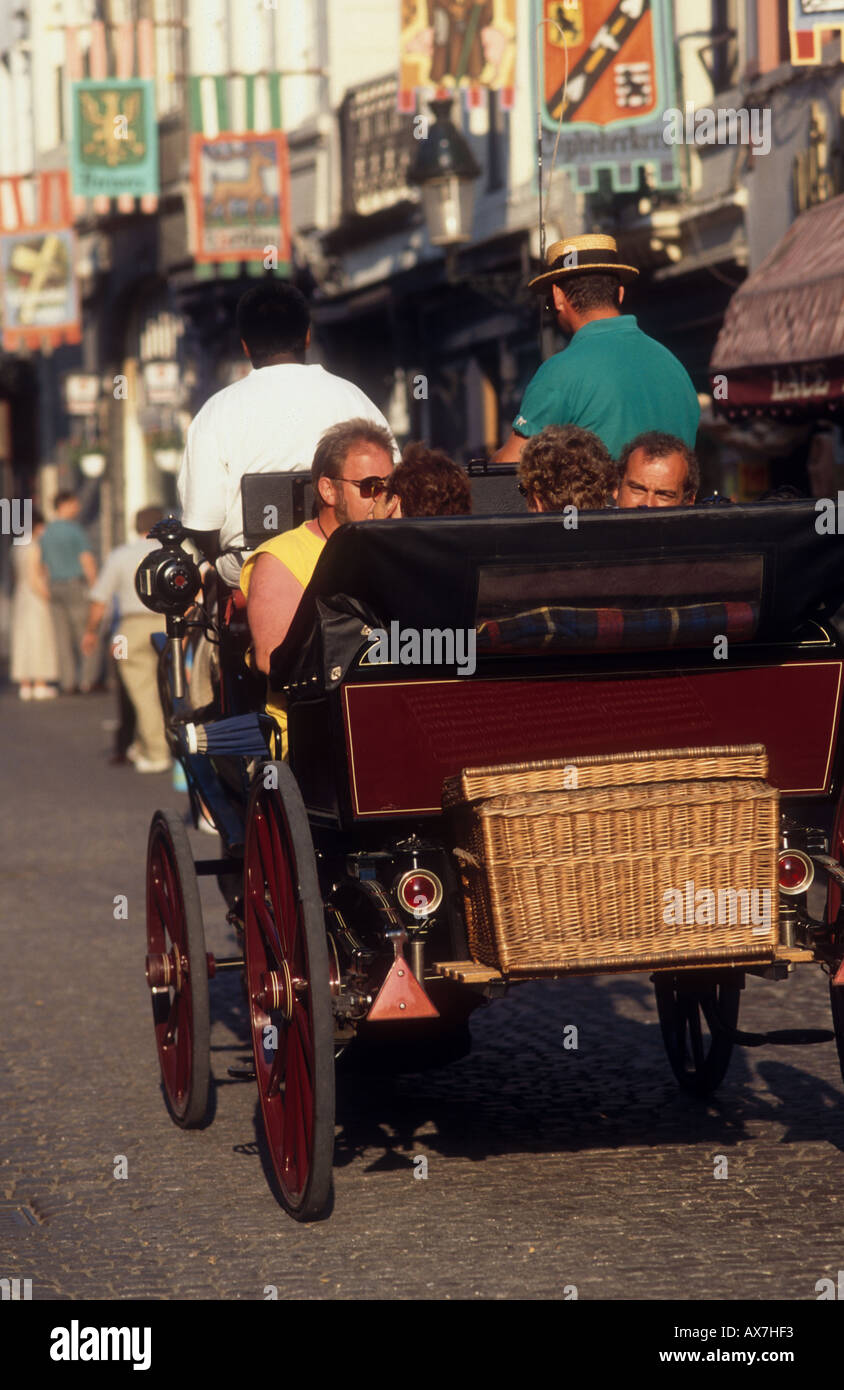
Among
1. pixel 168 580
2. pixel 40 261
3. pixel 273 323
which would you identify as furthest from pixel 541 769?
pixel 40 261

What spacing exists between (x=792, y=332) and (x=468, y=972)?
814 cm

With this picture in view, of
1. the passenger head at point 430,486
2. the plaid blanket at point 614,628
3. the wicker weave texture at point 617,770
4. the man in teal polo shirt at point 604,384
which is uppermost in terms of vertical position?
the man in teal polo shirt at point 604,384

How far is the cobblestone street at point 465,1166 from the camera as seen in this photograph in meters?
4.84

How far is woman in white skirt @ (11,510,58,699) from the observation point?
24.9 m

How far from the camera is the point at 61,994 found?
8.34 meters

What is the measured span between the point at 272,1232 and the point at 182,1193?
0.46 metres

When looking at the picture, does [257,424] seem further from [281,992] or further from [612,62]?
[612,62]

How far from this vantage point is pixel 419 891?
16.9 feet

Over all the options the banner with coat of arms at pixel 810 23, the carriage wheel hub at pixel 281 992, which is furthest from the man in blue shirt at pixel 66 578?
the carriage wheel hub at pixel 281 992

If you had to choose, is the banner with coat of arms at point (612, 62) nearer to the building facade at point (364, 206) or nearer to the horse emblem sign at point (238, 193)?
the building facade at point (364, 206)

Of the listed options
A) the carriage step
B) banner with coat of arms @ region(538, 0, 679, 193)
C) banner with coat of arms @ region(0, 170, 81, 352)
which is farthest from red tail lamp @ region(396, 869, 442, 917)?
banner with coat of arms @ region(0, 170, 81, 352)

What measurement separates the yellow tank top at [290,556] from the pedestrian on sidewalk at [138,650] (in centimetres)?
1054

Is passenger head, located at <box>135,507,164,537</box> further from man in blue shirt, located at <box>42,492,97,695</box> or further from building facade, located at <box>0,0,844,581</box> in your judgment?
man in blue shirt, located at <box>42,492,97,695</box>
